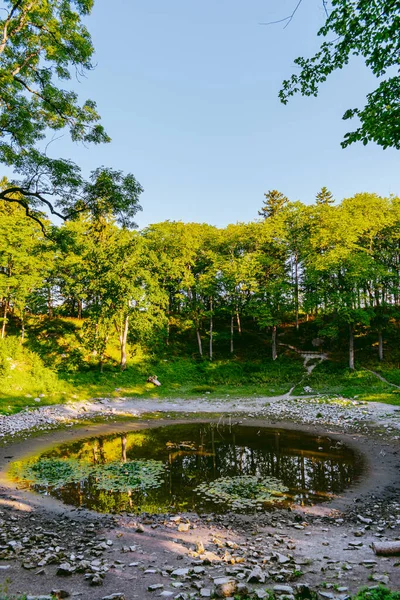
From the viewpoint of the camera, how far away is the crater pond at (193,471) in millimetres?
10859


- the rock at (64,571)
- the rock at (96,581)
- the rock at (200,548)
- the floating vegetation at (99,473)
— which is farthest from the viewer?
the floating vegetation at (99,473)

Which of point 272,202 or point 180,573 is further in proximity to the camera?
point 272,202

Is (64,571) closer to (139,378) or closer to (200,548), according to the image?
(200,548)

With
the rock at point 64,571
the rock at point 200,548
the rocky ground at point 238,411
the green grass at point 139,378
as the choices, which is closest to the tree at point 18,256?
the green grass at point 139,378

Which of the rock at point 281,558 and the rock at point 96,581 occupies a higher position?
the rock at point 96,581

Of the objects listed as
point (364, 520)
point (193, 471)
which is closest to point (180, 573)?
point (364, 520)

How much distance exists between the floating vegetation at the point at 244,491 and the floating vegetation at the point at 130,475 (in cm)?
199

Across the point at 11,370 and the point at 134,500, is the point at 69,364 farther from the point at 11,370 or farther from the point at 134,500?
the point at 134,500

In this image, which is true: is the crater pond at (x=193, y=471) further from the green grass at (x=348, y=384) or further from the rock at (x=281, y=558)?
the green grass at (x=348, y=384)

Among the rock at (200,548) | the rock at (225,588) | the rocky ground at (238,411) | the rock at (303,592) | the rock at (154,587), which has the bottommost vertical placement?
the rocky ground at (238,411)

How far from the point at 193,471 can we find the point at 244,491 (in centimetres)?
292

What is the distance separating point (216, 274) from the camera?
160ft

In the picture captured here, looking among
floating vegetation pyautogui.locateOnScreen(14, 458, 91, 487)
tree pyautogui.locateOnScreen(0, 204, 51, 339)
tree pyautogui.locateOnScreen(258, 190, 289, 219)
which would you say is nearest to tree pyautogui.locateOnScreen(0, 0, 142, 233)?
floating vegetation pyautogui.locateOnScreen(14, 458, 91, 487)

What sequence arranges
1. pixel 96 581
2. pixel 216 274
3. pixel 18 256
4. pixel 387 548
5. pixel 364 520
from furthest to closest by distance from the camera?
1. pixel 216 274
2. pixel 18 256
3. pixel 364 520
4. pixel 387 548
5. pixel 96 581
